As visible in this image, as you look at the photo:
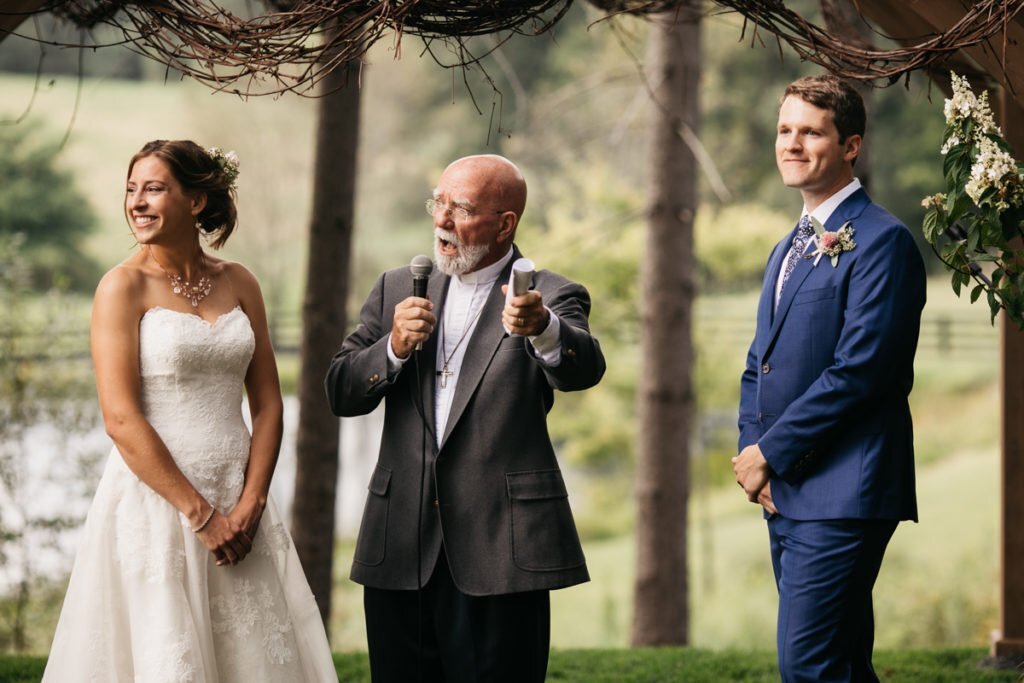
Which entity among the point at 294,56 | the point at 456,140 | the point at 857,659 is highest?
the point at 456,140

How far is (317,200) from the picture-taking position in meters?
6.69

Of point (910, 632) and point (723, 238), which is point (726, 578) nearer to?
point (910, 632)

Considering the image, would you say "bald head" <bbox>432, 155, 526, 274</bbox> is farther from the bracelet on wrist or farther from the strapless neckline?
the bracelet on wrist

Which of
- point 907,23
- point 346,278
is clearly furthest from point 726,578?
point 907,23

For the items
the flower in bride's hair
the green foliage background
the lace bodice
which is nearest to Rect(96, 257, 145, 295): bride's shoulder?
the lace bodice

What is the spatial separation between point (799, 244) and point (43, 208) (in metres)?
16.7

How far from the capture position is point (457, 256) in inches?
149

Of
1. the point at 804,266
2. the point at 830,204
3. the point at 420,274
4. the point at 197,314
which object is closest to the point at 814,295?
the point at 804,266

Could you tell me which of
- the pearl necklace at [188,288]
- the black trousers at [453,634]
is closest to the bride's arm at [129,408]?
the pearl necklace at [188,288]

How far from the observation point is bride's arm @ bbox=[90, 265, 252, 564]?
12.7 ft

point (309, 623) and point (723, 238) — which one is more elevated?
point (723, 238)

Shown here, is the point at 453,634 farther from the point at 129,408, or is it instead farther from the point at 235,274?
the point at 235,274

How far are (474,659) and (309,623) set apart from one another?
665 mm

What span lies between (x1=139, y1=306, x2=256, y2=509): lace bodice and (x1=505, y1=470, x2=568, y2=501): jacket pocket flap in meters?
0.93
